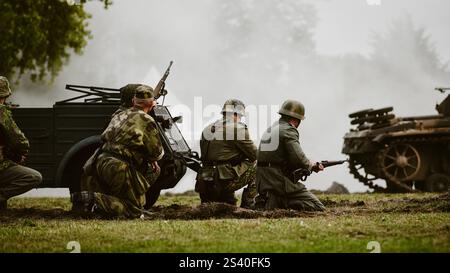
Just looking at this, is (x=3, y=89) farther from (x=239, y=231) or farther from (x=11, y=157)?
(x=239, y=231)

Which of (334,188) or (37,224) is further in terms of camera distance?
(334,188)

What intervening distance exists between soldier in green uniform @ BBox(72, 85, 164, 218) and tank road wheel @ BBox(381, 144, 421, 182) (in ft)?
→ 31.7

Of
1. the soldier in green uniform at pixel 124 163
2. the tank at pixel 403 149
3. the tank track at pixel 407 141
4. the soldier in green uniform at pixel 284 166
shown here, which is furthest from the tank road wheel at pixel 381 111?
the soldier in green uniform at pixel 124 163

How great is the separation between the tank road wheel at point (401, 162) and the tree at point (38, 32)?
8827mm

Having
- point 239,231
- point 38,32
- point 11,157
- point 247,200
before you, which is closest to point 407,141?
point 247,200

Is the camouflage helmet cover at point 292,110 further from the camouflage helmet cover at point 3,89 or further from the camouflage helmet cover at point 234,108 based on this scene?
the camouflage helmet cover at point 3,89

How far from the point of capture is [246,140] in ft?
39.4

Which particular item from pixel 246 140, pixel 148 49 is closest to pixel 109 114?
pixel 246 140

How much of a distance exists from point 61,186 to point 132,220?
2.07m

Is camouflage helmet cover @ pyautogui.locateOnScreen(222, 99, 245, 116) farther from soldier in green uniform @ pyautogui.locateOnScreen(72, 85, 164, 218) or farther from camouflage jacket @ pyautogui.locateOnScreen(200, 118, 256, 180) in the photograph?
soldier in green uniform @ pyautogui.locateOnScreen(72, 85, 164, 218)

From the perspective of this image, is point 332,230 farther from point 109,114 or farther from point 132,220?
point 109,114

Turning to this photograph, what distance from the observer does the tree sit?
21344mm

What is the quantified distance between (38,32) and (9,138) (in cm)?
1155

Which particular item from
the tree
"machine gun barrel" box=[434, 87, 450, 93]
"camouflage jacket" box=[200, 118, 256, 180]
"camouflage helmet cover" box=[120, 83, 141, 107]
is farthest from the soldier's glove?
the tree
